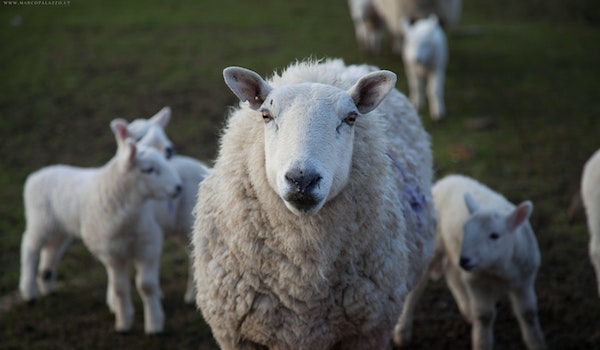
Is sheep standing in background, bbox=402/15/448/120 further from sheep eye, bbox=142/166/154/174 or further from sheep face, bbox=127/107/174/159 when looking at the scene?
sheep eye, bbox=142/166/154/174

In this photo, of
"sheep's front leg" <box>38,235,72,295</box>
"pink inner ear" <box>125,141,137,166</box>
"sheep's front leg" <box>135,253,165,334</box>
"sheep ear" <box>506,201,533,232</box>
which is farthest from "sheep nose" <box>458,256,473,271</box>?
"sheep's front leg" <box>38,235,72,295</box>

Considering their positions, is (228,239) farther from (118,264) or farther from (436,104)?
(436,104)

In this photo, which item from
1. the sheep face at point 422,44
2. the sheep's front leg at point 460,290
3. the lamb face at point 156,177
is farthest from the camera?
the sheep face at point 422,44

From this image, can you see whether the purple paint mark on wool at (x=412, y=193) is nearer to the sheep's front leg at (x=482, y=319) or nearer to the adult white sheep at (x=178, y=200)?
the sheep's front leg at (x=482, y=319)

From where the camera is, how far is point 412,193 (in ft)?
15.8

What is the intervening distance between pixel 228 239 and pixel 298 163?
90cm

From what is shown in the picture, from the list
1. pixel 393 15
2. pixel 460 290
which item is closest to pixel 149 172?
pixel 460 290

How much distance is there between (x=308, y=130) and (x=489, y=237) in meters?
2.41

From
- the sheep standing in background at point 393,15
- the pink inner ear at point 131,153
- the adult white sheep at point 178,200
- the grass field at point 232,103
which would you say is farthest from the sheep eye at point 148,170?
the sheep standing in background at point 393,15

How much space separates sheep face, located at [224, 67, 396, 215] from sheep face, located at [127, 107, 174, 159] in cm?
285

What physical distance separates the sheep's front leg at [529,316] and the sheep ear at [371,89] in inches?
96.2

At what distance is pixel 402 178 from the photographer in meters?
4.77

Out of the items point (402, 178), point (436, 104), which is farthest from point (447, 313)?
point (436, 104)

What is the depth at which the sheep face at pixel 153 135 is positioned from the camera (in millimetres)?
6617
